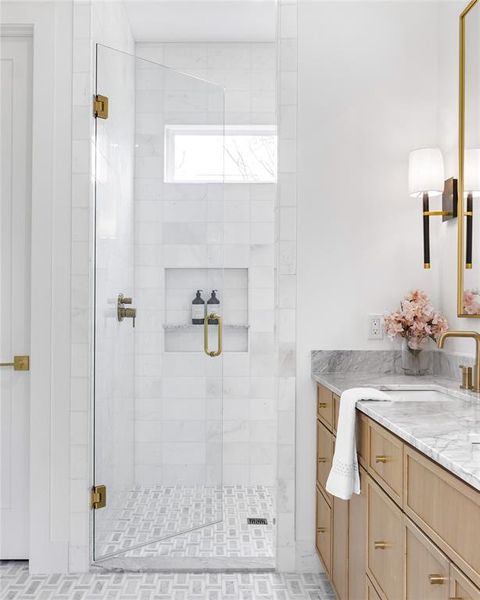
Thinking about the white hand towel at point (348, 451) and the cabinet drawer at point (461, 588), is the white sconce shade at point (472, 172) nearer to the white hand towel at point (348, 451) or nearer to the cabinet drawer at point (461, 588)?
the white hand towel at point (348, 451)

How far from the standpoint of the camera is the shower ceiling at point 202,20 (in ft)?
10.4

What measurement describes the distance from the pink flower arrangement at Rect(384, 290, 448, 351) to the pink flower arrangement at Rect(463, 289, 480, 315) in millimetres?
175

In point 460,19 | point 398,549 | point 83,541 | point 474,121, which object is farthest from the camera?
point 83,541

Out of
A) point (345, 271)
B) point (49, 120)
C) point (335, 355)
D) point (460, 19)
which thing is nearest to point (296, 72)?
point (460, 19)

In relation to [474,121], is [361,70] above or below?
above

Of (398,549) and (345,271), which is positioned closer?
(398,549)

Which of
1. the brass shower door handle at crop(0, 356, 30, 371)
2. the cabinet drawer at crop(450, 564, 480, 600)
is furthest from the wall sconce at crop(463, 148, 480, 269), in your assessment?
the brass shower door handle at crop(0, 356, 30, 371)

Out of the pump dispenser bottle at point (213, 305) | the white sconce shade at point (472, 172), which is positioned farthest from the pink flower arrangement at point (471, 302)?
the pump dispenser bottle at point (213, 305)

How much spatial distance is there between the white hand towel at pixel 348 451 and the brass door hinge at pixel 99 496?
1156 millimetres

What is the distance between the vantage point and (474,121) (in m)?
2.12

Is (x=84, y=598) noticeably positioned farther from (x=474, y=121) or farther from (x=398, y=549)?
(x=474, y=121)

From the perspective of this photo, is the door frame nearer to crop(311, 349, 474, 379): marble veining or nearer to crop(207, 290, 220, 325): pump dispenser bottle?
crop(207, 290, 220, 325): pump dispenser bottle

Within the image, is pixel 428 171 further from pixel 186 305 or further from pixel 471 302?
pixel 186 305

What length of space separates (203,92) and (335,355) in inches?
55.8
